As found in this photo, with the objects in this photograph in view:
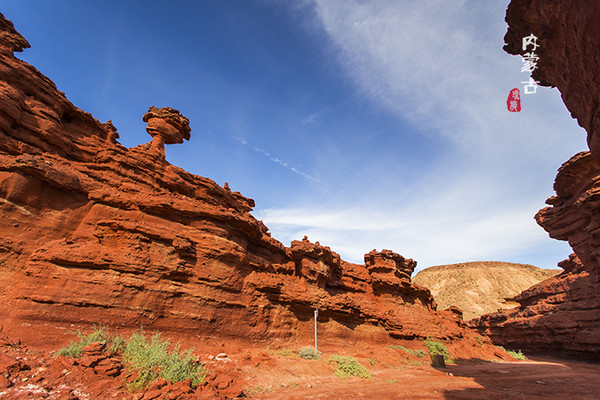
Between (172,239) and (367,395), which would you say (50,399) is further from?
(367,395)

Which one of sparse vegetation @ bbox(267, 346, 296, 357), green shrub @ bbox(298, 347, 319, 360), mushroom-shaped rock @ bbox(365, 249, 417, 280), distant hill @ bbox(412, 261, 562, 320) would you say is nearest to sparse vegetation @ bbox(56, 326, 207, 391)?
sparse vegetation @ bbox(267, 346, 296, 357)

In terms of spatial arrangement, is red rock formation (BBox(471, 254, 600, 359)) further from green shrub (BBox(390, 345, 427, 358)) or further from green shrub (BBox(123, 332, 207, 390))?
green shrub (BBox(123, 332, 207, 390))

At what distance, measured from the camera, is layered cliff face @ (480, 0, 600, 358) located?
12.9ft

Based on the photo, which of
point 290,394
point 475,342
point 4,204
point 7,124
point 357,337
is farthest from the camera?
point 475,342

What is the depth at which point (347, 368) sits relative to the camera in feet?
41.9

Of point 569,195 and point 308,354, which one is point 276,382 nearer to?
point 308,354

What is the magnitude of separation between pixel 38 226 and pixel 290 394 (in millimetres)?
10581

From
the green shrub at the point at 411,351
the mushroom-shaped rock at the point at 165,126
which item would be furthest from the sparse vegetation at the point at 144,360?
the green shrub at the point at 411,351

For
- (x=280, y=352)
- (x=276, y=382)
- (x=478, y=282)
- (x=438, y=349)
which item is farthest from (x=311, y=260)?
(x=478, y=282)

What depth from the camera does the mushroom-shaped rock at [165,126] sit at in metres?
16.3

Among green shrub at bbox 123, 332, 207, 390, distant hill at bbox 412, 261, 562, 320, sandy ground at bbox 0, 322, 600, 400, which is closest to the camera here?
sandy ground at bbox 0, 322, 600, 400

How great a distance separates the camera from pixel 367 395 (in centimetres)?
875

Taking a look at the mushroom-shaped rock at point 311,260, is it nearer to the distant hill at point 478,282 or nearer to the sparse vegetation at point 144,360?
the sparse vegetation at point 144,360

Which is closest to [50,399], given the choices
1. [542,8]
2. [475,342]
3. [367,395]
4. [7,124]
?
[367,395]
